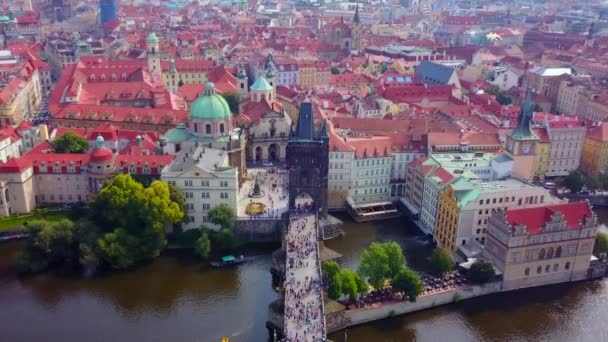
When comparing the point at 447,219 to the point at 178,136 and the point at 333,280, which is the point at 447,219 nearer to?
the point at 333,280

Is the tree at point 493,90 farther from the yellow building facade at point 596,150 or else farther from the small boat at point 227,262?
the small boat at point 227,262

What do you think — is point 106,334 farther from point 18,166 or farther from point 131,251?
point 18,166

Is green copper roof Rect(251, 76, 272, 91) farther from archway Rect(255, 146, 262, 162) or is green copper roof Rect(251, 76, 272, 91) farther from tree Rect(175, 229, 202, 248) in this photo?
tree Rect(175, 229, 202, 248)

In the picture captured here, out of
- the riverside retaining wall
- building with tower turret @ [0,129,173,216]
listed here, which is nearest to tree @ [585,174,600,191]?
the riverside retaining wall

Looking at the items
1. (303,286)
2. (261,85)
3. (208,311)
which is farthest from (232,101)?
(303,286)

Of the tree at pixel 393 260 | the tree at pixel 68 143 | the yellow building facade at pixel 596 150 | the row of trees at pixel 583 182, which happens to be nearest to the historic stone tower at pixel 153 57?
the tree at pixel 68 143
